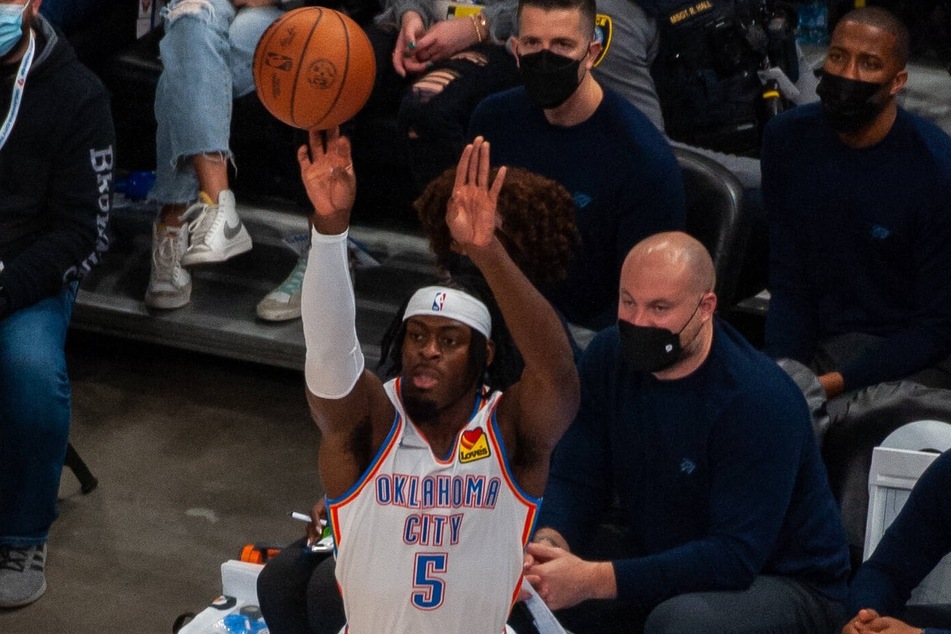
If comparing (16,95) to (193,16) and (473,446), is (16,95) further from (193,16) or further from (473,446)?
(473,446)

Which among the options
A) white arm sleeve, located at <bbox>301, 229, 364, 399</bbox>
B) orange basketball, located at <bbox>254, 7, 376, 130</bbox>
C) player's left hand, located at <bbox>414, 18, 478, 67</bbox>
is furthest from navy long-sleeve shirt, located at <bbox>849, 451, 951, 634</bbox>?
player's left hand, located at <bbox>414, 18, 478, 67</bbox>

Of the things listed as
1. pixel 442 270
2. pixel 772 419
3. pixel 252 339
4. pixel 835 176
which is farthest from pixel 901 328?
pixel 252 339

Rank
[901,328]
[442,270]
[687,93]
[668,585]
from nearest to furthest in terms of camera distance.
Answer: [668,585], [442,270], [901,328], [687,93]

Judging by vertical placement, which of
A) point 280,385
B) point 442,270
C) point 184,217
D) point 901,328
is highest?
point 442,270

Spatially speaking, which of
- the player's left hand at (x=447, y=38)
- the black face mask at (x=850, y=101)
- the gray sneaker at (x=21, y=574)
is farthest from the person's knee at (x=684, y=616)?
the player's left hand at (x=447, y=38)

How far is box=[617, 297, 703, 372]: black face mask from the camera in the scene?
3275 millimetres

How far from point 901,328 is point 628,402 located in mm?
988

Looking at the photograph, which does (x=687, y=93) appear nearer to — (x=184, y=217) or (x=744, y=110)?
(x=744, y=110)

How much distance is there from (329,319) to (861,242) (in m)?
1.74

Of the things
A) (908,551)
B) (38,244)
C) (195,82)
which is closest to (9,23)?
(38,244)

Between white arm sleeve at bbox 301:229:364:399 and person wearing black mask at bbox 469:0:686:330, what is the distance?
1.16 m

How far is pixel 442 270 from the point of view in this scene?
11.7 ft

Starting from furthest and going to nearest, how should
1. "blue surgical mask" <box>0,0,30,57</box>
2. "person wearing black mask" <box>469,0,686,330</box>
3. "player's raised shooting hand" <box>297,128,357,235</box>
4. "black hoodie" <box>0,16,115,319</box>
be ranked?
"black hoodie" <box>0,16,115,319</box>
"blue surgical mask" <box>0,0,30,57</box>
"person wearing black mask" <box>469,0,686,330</box>
"player's raised shooting hand" <box>297,128,357,235</box>

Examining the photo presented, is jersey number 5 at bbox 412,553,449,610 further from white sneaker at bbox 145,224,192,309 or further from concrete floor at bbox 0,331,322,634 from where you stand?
white sneaker at bbox 145,224,192,309
